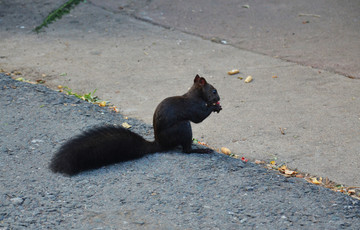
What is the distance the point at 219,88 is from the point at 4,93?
2.21 metres

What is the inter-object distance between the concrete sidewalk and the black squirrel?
484 millimetres

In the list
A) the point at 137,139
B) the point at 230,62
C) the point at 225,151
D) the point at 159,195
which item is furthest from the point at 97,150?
the point at 230,62

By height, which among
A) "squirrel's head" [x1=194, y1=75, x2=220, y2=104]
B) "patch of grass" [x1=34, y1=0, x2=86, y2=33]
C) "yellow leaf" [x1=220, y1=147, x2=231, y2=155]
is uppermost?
"squirrel's head" [x1=194, y1=75, x2=220, y2=104]

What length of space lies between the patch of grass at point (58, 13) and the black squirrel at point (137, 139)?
150 inches

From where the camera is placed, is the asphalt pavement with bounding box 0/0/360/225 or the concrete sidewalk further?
the asphalt pavement with bounding box 0/0/360/225

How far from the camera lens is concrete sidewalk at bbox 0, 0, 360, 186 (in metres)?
3.97

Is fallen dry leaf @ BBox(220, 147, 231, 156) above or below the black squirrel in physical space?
below

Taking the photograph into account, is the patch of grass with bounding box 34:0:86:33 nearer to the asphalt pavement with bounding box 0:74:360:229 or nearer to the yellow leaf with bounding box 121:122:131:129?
the yellow leaf with bounding box 121:122:131:129

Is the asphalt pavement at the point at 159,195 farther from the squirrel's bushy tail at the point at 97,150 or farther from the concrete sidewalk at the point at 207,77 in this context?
the concrete sidewalk at the point at 207,77

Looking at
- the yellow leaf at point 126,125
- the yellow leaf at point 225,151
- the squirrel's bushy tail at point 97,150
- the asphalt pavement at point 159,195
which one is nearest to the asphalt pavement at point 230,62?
the yellow leaf at point 225,151

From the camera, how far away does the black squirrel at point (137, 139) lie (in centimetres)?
312

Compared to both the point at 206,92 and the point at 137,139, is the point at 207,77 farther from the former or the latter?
the point at 137,139

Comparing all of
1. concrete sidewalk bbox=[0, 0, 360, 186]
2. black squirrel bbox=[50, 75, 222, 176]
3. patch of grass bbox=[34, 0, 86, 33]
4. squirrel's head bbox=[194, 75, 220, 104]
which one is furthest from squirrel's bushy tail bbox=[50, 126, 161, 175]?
patch of grass bbox=[34, 0, 86, 33]

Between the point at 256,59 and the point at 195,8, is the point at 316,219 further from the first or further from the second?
the point at 195,8
